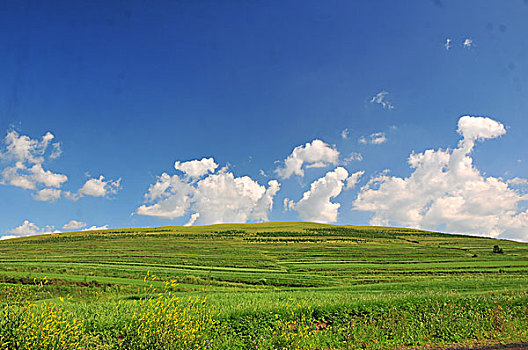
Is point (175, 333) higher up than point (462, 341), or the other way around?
point (175, 333)

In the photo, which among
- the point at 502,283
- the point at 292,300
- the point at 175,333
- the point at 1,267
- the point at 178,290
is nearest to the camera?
the point at 175,333

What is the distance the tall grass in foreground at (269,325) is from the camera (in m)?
10.1

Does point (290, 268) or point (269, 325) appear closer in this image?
point (269, 325)

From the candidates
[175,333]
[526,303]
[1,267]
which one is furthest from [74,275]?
[526,303]

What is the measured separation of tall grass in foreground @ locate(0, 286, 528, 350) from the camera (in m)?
10.1

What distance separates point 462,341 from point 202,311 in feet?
31.6

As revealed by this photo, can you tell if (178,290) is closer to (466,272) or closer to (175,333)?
(175,333)

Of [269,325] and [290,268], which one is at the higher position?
[269,325]

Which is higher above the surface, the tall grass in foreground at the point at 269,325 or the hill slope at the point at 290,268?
the tall grass in foreground at the point at 269,325

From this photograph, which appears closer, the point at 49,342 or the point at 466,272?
the point at 49,342

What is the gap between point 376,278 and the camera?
120 feet

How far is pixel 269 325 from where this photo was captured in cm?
1342

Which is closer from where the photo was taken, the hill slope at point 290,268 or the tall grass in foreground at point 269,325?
the tall grass in foreground at point 269,325

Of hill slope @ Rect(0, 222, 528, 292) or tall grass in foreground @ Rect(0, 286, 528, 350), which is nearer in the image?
tall grass in foreground @ Rect(0, 286, 528, 350)
